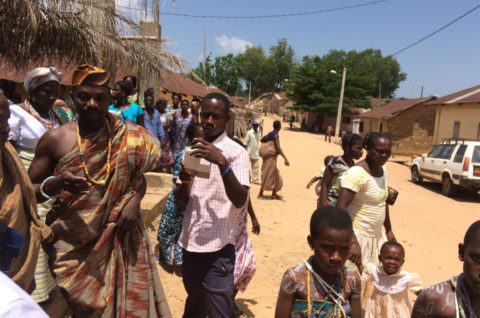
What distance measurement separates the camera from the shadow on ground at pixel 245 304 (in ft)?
12.5

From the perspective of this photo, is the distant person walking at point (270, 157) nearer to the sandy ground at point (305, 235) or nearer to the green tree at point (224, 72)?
the sandy ground at point (305, 235)

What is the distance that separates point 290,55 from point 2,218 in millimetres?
101408

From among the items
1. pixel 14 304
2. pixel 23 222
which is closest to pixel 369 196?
pixel 23 222

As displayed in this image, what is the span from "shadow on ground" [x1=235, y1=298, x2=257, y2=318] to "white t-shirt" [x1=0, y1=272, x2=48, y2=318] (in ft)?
11.1

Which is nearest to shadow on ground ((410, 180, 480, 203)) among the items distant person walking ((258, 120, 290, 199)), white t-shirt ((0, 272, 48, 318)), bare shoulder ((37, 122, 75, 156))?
distant person walking ((258, 120, 290, 199))

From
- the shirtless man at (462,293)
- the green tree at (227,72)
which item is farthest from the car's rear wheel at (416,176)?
the green tree at (227,72)

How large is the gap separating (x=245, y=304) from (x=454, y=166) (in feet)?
34.1

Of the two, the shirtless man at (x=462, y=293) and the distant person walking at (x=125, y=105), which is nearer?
the shirtless man at (x=462, y=293)

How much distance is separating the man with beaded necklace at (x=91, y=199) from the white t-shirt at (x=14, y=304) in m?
1.43

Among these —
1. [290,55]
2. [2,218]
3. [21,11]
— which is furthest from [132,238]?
[290,55]

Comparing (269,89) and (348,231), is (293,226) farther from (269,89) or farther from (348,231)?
(269,89)

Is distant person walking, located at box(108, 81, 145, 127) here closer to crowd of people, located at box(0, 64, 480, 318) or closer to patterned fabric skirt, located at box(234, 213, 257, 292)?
crowd of people, located at box(0, 64, 480, 318)

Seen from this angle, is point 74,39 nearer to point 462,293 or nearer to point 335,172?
point 335,172

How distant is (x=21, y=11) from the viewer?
5.34m
